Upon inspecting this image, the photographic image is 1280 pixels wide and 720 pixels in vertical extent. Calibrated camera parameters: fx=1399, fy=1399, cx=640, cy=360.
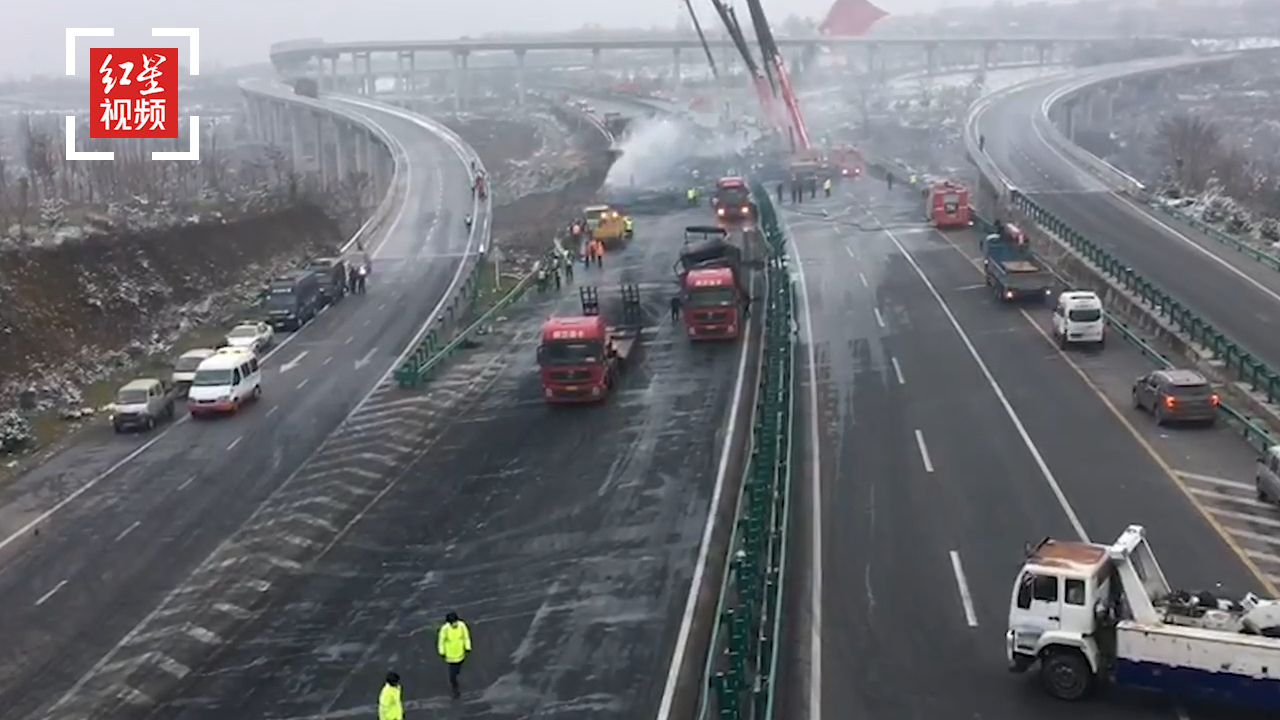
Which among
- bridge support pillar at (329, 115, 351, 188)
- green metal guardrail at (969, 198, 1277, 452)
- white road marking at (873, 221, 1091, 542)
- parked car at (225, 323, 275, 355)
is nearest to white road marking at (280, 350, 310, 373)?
parked car at (225, 323, 275, 355)

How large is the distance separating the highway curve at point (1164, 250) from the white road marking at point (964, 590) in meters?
21.2

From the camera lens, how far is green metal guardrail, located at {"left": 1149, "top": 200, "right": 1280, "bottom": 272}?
59125mm

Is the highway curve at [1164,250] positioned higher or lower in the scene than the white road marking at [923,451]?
higher

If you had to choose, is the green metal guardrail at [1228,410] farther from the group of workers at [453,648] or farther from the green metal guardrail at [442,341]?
the green metal guardrail at [442,341]

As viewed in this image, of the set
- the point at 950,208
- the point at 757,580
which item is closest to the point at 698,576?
the point at 757,580

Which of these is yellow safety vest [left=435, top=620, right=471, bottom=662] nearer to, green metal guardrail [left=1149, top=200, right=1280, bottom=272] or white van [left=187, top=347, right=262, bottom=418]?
white van [left=187, top=347, right=262, bottom=418]

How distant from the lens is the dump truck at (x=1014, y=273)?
54.1 meters

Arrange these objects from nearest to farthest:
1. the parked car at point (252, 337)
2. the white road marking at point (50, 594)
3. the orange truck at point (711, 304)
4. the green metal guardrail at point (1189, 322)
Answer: the white road marking at point (50, 594) → the green metal guardrail at point (1189, 322) → the orange truck at point (711, 304) → the parked car at point (252, 337)

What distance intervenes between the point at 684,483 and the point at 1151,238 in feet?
142

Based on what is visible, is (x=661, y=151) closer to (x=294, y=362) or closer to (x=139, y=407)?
(x=294, y=362)

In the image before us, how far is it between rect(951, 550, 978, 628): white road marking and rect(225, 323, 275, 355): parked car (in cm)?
3531

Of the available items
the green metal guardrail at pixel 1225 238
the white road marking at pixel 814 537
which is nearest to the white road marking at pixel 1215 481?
the white road marking at pixel 814 537

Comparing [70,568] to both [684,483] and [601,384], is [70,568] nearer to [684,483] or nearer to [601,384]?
[684,483]

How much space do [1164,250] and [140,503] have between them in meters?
48.1
